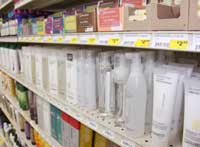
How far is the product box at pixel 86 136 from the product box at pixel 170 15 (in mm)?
671

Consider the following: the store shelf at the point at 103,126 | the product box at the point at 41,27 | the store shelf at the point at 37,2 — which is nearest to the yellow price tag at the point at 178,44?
the store shelf at the point at 103,126

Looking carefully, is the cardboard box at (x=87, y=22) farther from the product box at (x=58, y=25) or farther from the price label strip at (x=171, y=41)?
the price label strip at (x=171, y=41)

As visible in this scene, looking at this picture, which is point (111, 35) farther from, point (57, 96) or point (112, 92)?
point (57, 96)

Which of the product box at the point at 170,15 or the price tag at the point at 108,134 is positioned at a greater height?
the product box at the point at 170,15

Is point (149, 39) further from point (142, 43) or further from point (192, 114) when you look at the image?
point (192, 114)

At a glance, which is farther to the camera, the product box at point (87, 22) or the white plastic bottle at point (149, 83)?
the product box at point (87, 22)

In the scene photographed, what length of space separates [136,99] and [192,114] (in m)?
0.20

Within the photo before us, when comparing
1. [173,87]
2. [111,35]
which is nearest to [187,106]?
[173,87]

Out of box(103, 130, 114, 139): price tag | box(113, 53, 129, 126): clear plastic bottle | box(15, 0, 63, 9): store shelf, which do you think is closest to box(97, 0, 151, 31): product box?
box(113, 53, 129, 126): clear plastic bottle

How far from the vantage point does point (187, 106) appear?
0.58 meters

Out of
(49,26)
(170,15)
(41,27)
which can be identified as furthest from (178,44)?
(41,27)

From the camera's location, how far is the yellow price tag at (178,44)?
0.53 meters

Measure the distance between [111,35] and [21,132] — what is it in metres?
1.86

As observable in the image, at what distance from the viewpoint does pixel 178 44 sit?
1.77 feet
